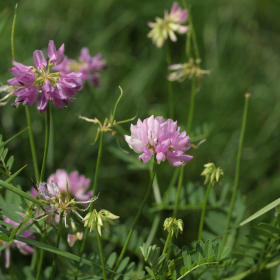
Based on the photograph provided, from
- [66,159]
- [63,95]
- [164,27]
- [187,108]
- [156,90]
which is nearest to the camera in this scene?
[63,95]

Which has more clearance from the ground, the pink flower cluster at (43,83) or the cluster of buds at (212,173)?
the pink flower cluster at (43,83)

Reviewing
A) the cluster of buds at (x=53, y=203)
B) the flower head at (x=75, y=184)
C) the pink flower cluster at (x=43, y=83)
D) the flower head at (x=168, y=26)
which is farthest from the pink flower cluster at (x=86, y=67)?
the cluster of buds at (x=53, y=203)

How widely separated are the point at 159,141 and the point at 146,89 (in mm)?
1378

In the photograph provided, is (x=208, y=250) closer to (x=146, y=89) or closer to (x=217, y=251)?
(x=217, y=251)

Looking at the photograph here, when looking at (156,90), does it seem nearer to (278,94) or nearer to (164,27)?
(278,94)

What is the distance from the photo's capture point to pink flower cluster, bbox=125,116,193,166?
879mm

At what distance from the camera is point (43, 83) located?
0.95 m

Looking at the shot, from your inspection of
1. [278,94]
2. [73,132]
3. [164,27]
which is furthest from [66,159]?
[278,94]

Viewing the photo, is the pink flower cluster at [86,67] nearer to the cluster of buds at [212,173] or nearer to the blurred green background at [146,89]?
the blurred green background at [146,89]

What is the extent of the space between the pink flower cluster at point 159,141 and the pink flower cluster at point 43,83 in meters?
0.16

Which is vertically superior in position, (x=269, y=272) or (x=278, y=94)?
(x=278, y=94)

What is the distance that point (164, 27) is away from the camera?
59.8 inches

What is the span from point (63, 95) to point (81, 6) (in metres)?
1.70

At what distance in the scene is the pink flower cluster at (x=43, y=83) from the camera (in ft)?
3.00
